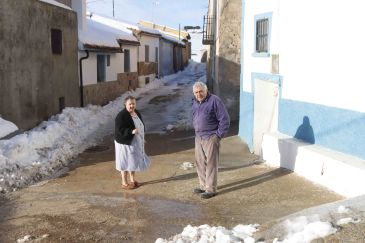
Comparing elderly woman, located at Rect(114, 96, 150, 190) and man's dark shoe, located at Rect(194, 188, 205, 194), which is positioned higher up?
elderly woman, located at Rect(114, 96, 150, 190)

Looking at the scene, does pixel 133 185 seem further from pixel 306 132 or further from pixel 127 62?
pixel 127 62

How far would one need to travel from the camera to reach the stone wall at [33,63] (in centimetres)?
1034

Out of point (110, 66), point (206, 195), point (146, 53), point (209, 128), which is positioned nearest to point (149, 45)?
point (146, 53)

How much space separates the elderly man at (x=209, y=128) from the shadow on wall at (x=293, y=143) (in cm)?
188

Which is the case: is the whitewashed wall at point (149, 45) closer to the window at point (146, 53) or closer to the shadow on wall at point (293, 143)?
the window at point (146, 53)

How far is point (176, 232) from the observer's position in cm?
550

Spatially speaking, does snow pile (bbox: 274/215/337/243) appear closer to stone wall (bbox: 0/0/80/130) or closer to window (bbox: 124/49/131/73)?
stone wall (bbox: 0/0/80/130)

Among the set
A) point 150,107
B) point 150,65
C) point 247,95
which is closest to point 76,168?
point 247,95

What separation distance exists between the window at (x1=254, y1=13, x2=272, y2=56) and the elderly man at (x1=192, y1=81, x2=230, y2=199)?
363cm

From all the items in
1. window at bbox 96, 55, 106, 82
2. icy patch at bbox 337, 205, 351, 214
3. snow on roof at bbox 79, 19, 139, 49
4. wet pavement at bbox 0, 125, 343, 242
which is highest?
snow on roof at bbox 79, 19, 139, 49

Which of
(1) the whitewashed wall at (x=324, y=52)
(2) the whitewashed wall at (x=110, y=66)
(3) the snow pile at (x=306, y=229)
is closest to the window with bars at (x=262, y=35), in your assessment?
(1) the whitewashed wall at (x=324, y=52)

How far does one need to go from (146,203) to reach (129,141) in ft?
3.76

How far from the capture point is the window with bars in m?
10.0

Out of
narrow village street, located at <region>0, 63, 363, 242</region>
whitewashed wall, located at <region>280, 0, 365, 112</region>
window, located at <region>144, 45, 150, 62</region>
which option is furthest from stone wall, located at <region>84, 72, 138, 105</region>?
whitewashed wall, located at <region>280, 0, 365, 112</region>
